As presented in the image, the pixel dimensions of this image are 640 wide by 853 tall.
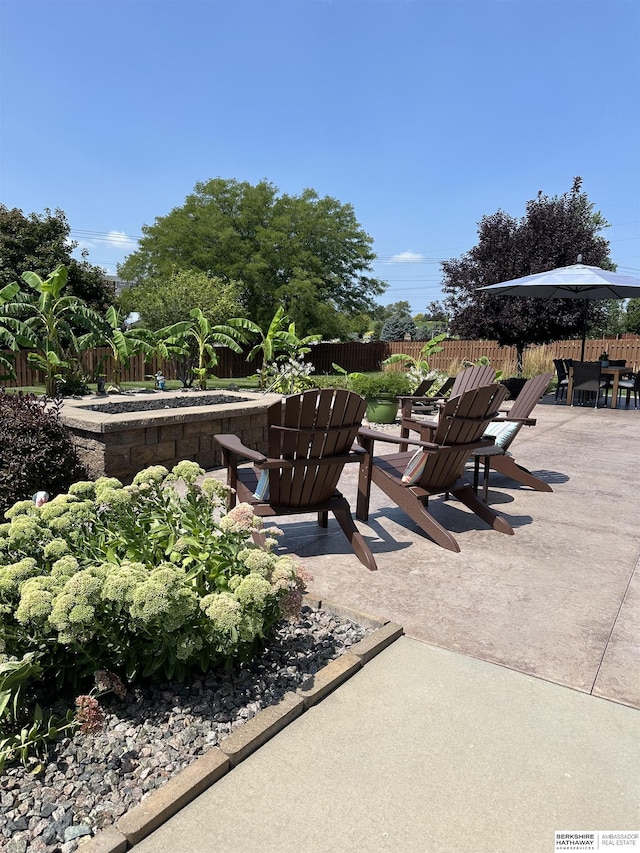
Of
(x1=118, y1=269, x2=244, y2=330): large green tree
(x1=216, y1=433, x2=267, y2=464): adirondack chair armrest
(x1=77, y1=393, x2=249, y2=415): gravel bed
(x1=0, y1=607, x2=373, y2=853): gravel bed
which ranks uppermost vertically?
(x1=118, y1=269, x2=244, y2=330): large green tree

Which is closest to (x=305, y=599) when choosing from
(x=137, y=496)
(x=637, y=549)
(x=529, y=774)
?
(x=137, y=496)

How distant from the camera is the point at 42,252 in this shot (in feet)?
76.4

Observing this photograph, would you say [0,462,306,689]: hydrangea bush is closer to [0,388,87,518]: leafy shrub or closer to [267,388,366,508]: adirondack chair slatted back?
[267,388,366,508]: adirondack chair slatted back

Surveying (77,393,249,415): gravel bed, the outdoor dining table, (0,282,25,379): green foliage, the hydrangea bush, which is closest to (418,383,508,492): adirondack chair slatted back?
the hydrangea bush

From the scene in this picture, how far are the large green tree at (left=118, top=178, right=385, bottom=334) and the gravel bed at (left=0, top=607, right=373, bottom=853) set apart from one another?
2900 cm

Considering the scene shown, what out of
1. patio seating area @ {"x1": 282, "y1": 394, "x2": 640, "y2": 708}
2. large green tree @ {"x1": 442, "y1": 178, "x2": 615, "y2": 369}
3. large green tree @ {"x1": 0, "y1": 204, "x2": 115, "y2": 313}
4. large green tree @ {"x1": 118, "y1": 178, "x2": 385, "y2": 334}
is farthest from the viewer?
large green tree @ {"x1": 118, "y1": 178, "x2": 385, "y2": 334}

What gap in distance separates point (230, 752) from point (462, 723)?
2.81ft

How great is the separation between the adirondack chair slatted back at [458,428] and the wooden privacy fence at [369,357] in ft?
30.6

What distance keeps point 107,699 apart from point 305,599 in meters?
1.16

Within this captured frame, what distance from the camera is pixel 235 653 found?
2.25 metres

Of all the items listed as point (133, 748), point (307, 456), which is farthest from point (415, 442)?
point (133, 748)

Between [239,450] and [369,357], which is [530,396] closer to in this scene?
[239,450]

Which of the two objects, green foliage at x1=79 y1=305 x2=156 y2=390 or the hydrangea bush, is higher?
green foliage at x1=79 y1=305 x2=156 y2=390

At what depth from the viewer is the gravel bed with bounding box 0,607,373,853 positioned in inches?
63.8
